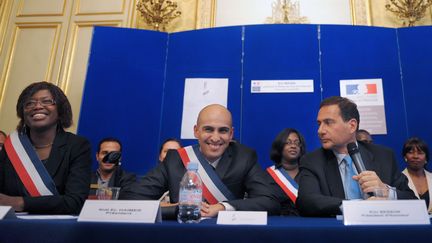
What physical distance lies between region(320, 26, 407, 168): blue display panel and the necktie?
2.70 m

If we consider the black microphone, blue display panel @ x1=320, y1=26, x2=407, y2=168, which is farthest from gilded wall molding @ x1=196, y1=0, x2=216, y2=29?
the black microphone

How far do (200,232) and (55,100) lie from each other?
1.36m

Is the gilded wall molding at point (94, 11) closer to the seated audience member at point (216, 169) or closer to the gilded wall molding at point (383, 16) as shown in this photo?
the gilded wall molding at point (383, 16)

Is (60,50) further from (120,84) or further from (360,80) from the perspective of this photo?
(360,80)

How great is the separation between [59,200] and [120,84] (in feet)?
9.87

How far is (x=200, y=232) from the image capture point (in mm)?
847

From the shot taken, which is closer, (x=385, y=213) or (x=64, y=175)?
(x=385, y=213)

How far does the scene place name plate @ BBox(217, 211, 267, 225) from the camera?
0.94 m

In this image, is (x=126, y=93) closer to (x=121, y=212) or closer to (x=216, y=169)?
(x=216, y=169)

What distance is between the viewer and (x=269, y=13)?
546cm

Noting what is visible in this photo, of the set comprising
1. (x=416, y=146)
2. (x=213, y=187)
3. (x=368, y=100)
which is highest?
(x=368, y=100)

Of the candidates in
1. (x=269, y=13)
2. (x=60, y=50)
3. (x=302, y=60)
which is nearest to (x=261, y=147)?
(x=302, y=60)

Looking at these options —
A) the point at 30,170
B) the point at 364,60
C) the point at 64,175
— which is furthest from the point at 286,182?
the point at 364,60

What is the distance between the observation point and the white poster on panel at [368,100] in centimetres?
417
